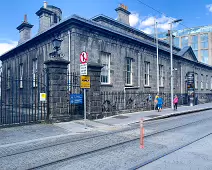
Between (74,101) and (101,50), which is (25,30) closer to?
(101,50)

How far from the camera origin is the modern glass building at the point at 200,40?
67312 mm

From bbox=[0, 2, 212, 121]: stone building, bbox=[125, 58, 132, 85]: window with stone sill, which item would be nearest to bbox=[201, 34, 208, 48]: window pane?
bbox=[0, 2, 212, 121]: stone building

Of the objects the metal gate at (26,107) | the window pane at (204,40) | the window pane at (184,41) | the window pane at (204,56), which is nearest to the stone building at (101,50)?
the metal gate at (26,107)

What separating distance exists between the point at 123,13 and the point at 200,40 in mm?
56388

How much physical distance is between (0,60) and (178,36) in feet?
215

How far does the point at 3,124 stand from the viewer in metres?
9.33

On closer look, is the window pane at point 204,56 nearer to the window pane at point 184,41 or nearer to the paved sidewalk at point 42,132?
the window pane at point 184,41

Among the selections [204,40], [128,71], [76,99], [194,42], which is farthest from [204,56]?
[76,99]

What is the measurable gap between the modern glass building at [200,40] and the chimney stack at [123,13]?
46670 mm

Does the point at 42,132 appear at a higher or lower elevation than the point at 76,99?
lower

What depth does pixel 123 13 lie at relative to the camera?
22.9 meters

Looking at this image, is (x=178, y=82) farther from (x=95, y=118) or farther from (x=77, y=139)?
(x=77, y=139)

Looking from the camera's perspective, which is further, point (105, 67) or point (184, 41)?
point (184, 41)

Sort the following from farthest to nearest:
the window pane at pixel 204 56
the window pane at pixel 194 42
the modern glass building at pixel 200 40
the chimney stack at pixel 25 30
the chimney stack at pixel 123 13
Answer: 1. the window pane at pixel 194 42
2. the window pane at pixel 204 56
3. the modern glass building at pixel 200 40
4. the chimney stack at pixel 25 30
5. the chimney stack at pixel 123 13
